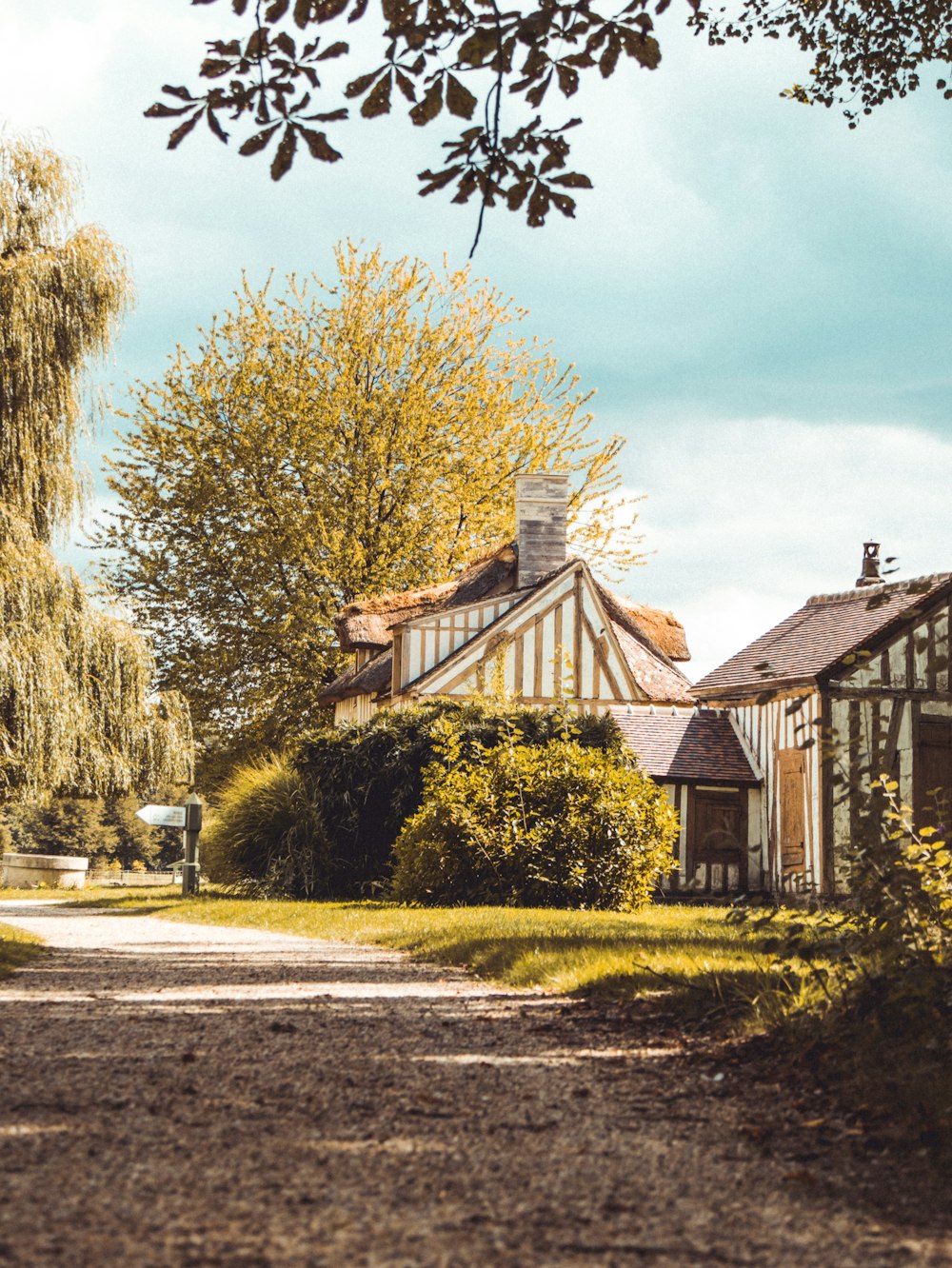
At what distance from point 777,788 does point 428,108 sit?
15.2m

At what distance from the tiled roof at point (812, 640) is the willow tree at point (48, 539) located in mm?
8274

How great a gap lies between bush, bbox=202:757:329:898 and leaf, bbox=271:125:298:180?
40.8ft

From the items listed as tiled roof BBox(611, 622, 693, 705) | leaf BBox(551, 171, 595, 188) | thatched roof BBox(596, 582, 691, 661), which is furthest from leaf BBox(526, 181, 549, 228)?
thatched roof BBox(596, 582, 691, 661)

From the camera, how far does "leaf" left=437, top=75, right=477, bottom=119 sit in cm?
517

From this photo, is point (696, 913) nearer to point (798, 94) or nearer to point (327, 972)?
point (327, 972)

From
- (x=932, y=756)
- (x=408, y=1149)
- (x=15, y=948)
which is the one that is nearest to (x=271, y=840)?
(x=15, y=948)

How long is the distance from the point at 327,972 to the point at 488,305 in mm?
25540

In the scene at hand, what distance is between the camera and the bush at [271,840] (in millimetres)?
16828

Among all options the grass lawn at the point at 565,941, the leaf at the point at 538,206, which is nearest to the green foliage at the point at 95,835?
the grass lawn at the point at 565,941

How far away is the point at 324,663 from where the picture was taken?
29.0 metres

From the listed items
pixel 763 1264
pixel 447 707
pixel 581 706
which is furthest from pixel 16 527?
pixel 763 1264

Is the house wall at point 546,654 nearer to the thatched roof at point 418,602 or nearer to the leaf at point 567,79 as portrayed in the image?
the thatched roof at point 418,602

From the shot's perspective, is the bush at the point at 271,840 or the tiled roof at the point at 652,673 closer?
the bush at the point at 271,840

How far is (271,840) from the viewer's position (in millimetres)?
17344
